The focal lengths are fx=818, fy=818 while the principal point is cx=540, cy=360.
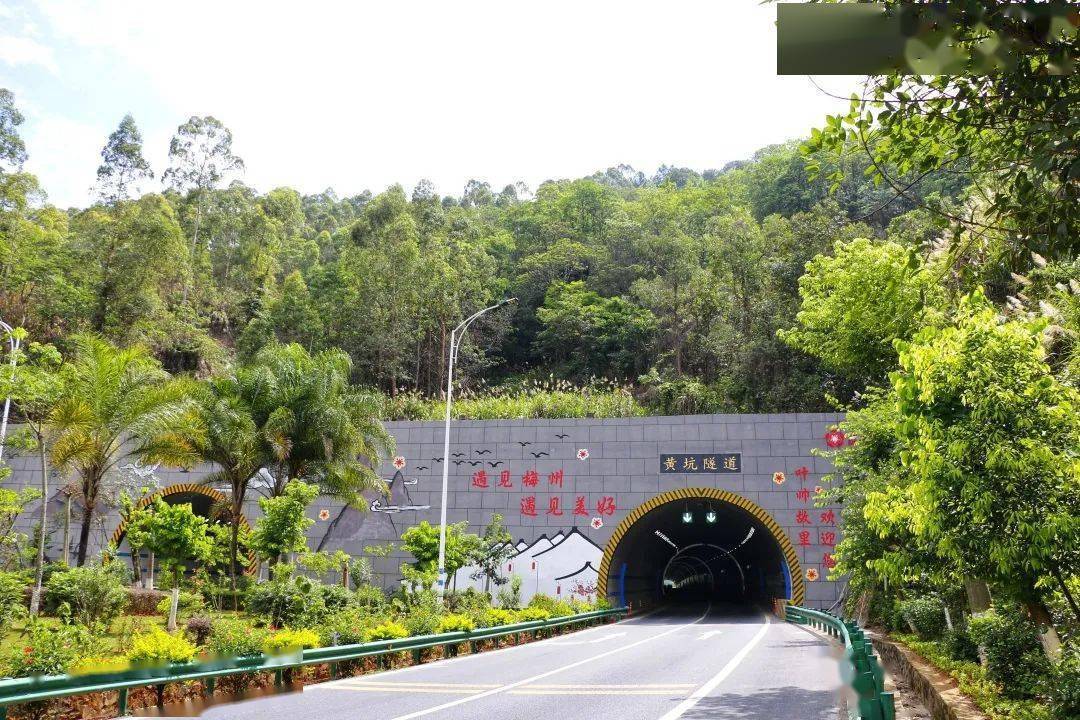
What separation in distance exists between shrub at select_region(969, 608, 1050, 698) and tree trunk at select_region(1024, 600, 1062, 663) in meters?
0.08

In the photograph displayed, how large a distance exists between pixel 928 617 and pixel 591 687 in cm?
834

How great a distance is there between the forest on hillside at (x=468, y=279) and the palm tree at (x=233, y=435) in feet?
34.7

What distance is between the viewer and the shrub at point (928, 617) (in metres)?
15.4

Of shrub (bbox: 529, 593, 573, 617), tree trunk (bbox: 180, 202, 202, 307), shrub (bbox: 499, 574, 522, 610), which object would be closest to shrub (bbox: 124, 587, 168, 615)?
shrub (bbox: 499, 574, 522, 610)

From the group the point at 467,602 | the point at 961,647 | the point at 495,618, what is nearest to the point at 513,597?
the point at 467,602

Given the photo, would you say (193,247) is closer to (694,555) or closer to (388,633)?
(694,555)

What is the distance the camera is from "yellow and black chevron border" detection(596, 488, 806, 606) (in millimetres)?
26672

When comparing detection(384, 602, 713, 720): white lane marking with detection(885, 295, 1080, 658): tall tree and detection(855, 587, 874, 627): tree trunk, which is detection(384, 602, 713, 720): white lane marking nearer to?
detection(885, 295, 1080, 658): tall tree

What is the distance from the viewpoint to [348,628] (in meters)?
13.3

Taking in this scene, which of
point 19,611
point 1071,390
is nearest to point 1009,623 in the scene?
point 1071,390

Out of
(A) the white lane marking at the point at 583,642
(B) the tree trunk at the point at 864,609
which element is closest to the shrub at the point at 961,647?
(A) the white lane marking at the point at 583,642

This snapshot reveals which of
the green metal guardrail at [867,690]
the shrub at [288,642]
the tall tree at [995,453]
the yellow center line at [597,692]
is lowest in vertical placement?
the yellow center line at [597,692]

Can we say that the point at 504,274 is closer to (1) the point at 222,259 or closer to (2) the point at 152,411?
(1) the point at 222,259

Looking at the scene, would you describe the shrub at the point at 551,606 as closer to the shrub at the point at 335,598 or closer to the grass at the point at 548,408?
the shrub at the point at 335,598
